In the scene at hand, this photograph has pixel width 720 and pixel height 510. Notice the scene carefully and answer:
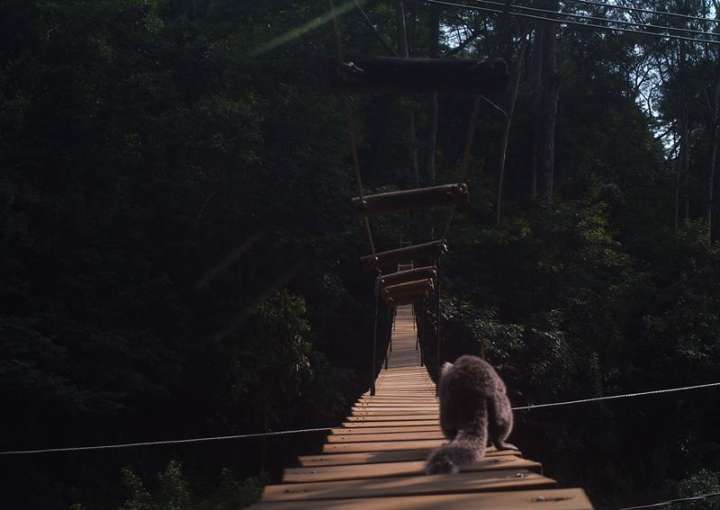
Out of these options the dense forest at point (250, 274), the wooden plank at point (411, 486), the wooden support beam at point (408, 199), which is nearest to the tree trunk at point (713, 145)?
the dense forest at point (250, 274)

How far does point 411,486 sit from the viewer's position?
8.35ft

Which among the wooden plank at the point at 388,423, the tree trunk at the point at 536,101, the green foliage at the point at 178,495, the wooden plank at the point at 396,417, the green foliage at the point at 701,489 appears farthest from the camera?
the tree trunk at the point at 536,101

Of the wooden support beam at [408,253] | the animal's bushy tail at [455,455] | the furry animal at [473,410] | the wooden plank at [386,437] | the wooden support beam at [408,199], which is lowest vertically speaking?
the wooden plank at [386,437]

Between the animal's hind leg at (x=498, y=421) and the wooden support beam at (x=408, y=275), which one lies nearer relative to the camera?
the animal's hind leg at (x=498, y=421)

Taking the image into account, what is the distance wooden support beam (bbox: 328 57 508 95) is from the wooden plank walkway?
1.59 metres

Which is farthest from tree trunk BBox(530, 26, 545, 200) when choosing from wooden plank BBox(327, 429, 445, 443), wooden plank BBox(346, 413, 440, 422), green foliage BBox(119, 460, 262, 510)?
wooden plank BBox(327, 429, 445, 443)

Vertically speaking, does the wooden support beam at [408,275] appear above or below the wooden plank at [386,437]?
above

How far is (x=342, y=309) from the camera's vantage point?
18.6 metres

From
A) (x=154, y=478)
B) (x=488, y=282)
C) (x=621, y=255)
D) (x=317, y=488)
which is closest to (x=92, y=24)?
(x=154, y=478)

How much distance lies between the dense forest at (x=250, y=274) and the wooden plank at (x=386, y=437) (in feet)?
32.5

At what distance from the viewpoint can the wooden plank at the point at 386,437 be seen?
12.0 feet

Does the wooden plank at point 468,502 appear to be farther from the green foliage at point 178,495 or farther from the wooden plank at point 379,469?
the green foliage at point 178,495

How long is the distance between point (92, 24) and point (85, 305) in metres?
4.73

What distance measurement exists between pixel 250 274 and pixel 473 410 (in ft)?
47.8
